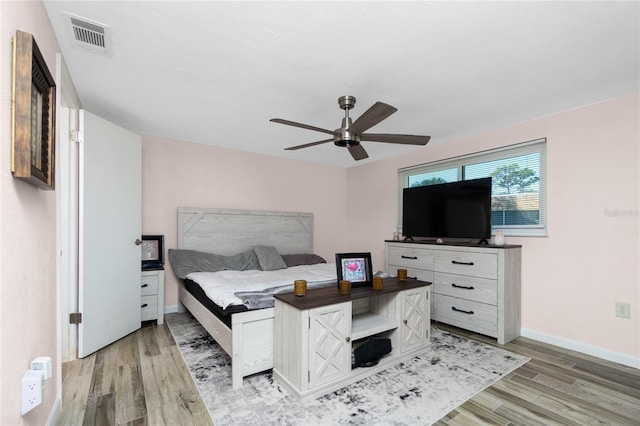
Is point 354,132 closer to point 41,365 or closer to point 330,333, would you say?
point 330,333

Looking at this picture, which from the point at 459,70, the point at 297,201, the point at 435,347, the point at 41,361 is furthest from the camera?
the point at 297,201

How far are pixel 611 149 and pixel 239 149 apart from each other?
4.19 m

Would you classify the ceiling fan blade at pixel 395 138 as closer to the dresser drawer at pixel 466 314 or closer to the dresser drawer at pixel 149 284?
the dresser drawer at pixel 466 314

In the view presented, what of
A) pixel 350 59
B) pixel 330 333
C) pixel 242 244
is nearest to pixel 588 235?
pixel 330 333

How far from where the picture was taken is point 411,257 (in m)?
3.84

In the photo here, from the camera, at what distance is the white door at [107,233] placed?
2.59 m

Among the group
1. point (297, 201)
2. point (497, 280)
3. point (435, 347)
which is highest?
point (297, 201)

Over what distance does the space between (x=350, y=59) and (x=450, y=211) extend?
234cm

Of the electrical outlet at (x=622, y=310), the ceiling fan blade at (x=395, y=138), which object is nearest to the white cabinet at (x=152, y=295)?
the ceiling fan blade at (x=395, y=138)

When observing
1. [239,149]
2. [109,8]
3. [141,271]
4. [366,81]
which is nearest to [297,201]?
[239,149]

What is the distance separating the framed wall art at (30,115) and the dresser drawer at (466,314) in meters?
3.58

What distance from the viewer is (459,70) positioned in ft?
7.06

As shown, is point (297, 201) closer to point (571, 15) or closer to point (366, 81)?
point (366, 81)

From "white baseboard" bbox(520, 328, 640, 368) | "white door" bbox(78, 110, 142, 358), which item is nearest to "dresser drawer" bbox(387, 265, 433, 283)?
"white baseboard" bbox(520, 328, 640, 368)
